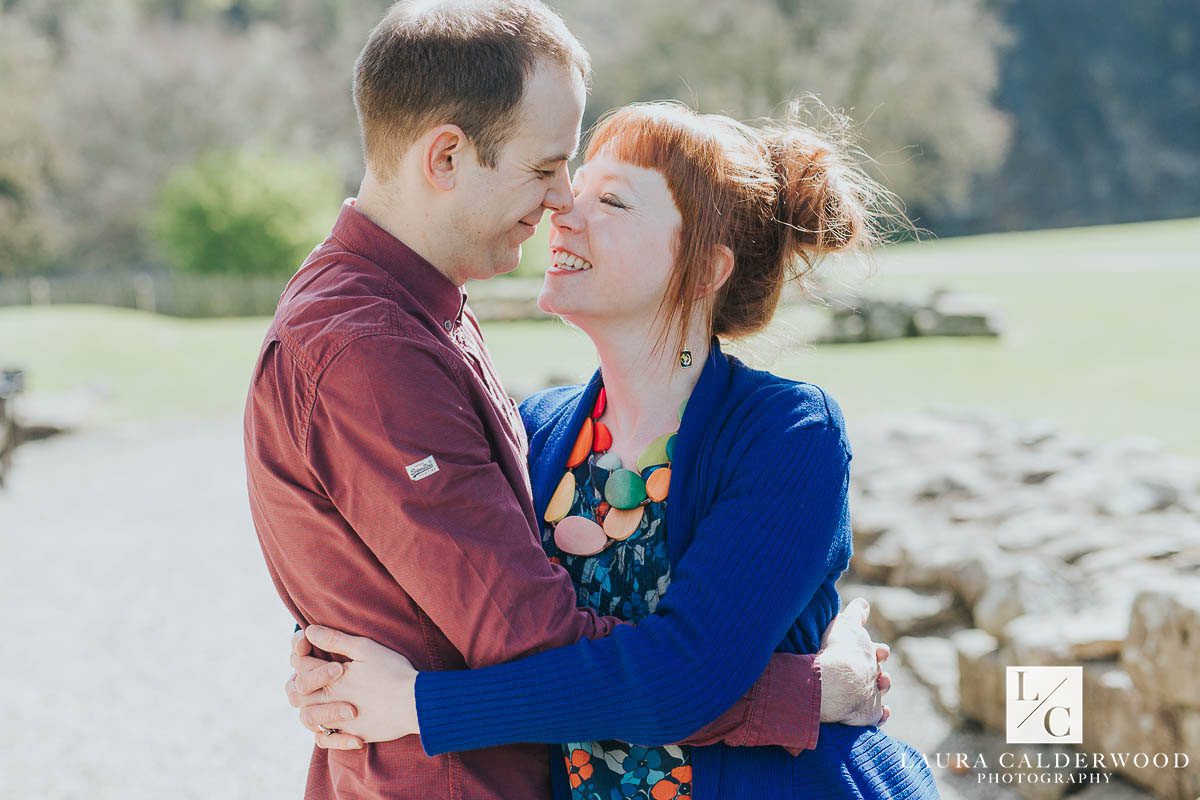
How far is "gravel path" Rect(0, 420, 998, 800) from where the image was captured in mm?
5648

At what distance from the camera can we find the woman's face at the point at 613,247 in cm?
228

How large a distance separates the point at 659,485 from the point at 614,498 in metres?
0.08

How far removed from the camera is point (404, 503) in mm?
1749

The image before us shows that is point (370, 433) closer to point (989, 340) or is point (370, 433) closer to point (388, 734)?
point (388, 734)

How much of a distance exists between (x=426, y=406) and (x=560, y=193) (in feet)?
1.75

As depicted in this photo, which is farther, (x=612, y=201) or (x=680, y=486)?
(x=612, y=201)

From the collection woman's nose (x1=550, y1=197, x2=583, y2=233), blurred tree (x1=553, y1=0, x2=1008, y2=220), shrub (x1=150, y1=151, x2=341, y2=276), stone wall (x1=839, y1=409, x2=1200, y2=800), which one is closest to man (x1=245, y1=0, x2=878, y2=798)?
woman's nose (x1=550, y1=197, x2=583, y2=233)

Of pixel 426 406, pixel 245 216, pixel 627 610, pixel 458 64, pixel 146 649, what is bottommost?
pixel 146 649

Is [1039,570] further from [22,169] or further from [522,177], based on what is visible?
[22,169]

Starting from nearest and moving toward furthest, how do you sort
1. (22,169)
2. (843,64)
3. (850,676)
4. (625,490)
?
1. (850,676)
2. (625,490)
3. (843,64)
4. (22,169)

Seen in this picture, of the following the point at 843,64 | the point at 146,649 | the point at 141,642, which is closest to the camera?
the point at 146,649

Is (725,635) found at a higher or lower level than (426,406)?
lower

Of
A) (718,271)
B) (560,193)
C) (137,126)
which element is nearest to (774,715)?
(718,271)

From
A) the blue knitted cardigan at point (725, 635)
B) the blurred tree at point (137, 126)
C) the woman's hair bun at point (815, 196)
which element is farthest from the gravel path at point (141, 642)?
the blurred tree at point (137, 126)
